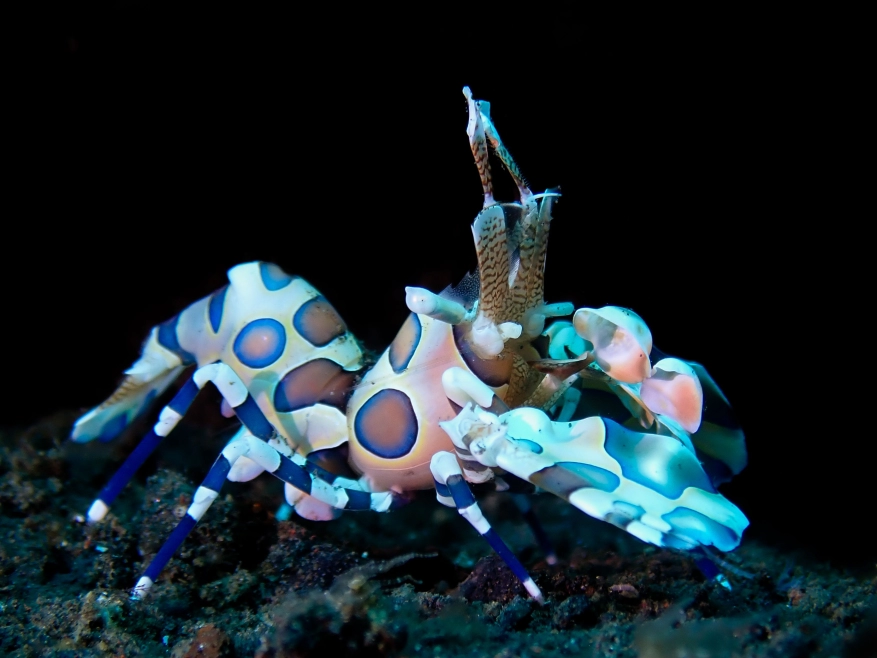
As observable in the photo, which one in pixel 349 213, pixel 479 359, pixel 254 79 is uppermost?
pixel 254 79

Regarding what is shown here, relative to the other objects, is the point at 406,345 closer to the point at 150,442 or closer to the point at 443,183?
the point at 150,442

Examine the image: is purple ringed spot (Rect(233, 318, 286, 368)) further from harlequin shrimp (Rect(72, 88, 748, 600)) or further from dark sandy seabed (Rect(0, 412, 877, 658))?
dark sandy seabed (Rect(0, 412, 877, 658))

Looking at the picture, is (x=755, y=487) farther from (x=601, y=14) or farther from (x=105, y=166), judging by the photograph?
(x=105, y=166)

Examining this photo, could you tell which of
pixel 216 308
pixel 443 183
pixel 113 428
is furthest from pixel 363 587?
pixel 443 183

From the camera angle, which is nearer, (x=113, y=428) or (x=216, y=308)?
(x=216, y=308)

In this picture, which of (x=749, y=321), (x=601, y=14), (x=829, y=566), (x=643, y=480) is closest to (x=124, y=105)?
(x=601, y=14)

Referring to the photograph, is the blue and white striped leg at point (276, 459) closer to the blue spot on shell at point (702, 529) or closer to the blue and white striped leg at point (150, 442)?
the blue and white striped leg at point (150, 442)
